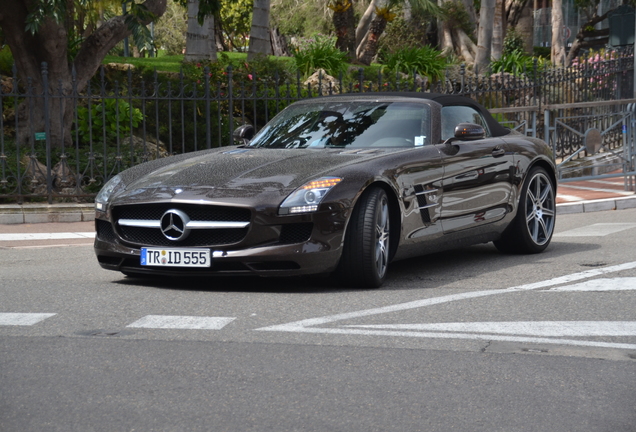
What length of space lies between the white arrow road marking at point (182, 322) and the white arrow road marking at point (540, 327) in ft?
2.57

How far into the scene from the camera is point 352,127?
8.04 metres

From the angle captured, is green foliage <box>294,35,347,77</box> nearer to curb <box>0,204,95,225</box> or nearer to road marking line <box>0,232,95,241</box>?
curb <box>0,204,95,225</box>

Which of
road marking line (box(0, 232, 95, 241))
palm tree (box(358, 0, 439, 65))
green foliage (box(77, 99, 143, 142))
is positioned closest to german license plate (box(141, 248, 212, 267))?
road marking line (box(0, 232, 95, 241))

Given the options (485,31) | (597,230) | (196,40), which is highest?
(485,31)

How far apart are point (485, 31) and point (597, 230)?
21.4 metres

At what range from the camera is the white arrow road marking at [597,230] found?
10.9m

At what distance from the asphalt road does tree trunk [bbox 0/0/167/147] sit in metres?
8.33

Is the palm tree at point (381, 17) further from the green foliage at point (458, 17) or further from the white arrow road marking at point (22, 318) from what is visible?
the white arrow road marking at point (22, 318)

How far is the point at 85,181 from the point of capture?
15.4m

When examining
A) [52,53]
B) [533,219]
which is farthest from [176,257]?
[52,53]

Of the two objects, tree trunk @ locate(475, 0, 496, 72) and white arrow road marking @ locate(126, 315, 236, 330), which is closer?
white arrow road marking @ locate(126, 315, 236, 330)

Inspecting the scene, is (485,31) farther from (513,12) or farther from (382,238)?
(382,238)

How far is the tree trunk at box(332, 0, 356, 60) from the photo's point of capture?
31.7 m

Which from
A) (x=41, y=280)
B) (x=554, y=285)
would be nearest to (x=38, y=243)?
(x=41, y=280)
